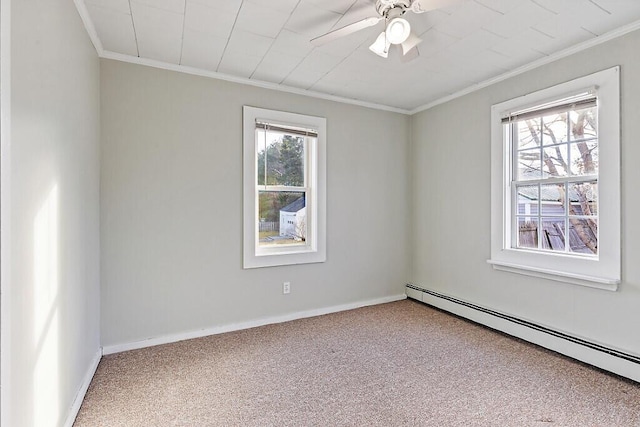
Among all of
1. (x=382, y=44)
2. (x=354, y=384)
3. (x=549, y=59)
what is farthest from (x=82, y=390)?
(x=549, y=59)

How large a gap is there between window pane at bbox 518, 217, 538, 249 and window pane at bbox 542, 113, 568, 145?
27.9 inches

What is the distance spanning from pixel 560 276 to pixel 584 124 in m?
1.24

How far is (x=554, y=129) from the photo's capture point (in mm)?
2770

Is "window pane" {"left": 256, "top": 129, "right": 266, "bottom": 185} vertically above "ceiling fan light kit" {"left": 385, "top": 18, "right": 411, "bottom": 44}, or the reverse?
"ceiling fan light kit" {"left": 385, "top": 18, "right": 411, "bottom": 44}

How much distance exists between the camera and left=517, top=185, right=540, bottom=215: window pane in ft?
9.61

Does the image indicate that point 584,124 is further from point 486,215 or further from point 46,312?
point 46,312

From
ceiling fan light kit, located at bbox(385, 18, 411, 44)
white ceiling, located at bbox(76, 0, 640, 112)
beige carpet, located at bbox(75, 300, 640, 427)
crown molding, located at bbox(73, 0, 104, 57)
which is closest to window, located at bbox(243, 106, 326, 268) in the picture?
white ceiling, located at bbox(76, 0, 640, 112)

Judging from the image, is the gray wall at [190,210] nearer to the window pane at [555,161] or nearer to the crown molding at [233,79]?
the crown molding at [233,79]

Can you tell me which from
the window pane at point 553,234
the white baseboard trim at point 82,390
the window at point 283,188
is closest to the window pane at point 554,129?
the window pane at point 553,234

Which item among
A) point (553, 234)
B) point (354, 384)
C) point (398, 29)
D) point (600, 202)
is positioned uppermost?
point (398, 29)

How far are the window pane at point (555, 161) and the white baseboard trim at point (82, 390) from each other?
3.82m

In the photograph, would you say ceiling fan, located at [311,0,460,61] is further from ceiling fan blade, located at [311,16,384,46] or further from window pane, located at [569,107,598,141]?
window pane, located at [569,107,598,141]

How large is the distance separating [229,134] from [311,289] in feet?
6.01

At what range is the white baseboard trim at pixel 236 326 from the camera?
8.76 ft
